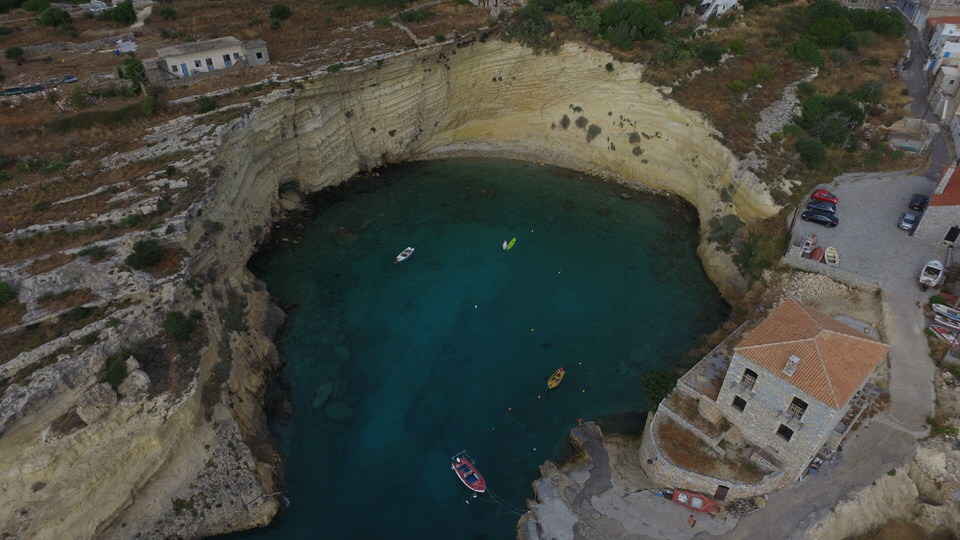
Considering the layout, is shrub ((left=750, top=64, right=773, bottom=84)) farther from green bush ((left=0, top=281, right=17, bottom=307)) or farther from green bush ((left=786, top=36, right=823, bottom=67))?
green bush ((left=0, top=281, right=17, bottom=307))

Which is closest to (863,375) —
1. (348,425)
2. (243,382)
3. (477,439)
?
(477,439)

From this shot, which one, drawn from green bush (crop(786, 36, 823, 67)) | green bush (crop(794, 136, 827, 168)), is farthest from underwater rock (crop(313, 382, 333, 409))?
green bush (crop(786, 36, 823, 67))

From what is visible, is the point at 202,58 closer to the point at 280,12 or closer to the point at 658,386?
→ the point at 280,12

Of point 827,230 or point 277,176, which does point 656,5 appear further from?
point 277,176

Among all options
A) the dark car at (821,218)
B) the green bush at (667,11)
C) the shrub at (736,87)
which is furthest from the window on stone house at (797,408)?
the green bush at (667,11)

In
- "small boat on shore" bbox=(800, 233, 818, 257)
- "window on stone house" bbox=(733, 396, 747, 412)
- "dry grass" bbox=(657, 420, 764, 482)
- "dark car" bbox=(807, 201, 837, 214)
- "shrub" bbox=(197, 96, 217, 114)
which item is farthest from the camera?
"shrub" bbox=(197, 96, 217, 114)

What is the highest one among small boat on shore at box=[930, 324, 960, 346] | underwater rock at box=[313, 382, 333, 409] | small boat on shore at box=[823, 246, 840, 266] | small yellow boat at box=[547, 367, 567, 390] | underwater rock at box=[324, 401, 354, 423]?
small boat on shore at box=[823, 246, 840, 266]

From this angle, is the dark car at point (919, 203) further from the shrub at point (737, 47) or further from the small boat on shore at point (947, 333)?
the shrub at point (737, 47)
